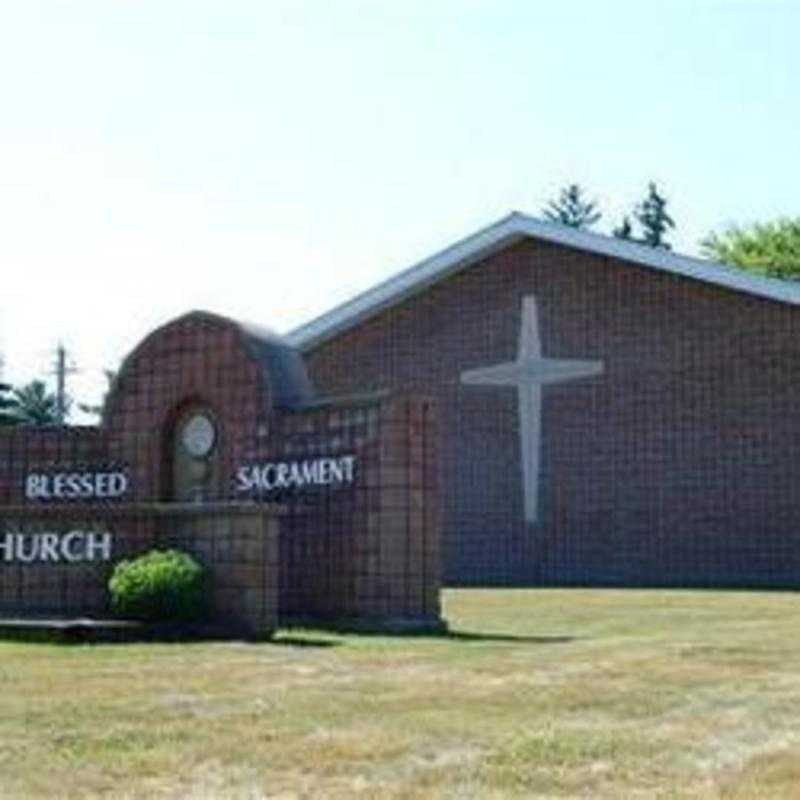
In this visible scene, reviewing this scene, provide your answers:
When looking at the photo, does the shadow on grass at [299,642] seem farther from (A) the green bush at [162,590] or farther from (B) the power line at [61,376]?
(B) the power line at [61,376]

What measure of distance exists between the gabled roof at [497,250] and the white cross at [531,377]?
126 cm

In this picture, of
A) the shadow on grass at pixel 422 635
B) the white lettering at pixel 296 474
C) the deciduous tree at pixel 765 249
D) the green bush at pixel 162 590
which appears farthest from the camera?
the deciduous tree at pixel 765 249

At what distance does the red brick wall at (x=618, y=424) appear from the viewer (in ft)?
93.7

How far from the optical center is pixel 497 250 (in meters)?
32.0

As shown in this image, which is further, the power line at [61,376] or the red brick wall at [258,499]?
the power line at [61,376]

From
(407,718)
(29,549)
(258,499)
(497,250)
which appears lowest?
(407,718)

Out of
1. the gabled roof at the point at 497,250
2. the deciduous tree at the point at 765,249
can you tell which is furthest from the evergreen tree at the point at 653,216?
the gabled roof at the point at 497,250

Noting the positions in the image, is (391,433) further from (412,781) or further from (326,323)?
(326,323)

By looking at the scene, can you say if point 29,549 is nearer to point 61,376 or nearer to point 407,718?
point 407,718

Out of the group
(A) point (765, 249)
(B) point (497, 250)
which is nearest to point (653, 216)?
(A) point (765, 249)

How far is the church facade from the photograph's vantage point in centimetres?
2859

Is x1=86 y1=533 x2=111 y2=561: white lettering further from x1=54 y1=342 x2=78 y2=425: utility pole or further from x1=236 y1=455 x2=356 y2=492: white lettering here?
x1=54 y1=342 x2=78 y2=425: utility pole

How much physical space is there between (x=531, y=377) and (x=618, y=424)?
193 centimetres

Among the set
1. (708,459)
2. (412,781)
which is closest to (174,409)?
(708,459)
